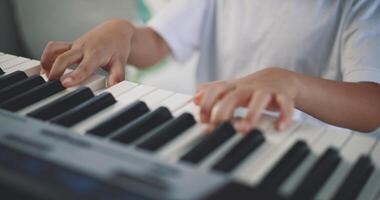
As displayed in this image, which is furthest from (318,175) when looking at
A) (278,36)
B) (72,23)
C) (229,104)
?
(72,23)

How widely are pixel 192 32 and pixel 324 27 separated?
337 mm

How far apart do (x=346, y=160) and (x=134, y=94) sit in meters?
0.31

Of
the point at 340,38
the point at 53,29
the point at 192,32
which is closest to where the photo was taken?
the point at 340,38

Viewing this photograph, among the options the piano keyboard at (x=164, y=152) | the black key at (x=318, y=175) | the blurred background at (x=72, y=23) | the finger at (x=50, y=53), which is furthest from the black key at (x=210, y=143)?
the blurred background at (x=72, y=23)

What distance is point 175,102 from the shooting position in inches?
27.5

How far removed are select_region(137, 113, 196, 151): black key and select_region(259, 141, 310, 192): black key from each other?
13 centimetres

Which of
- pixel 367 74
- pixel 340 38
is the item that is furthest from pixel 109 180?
pixel 340 38

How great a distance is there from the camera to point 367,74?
0.89 metres

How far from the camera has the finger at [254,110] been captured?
605 mm

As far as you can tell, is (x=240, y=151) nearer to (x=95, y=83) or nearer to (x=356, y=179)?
(x=356, y=179)

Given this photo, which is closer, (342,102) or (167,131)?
(167,131)

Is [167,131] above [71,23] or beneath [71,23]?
above

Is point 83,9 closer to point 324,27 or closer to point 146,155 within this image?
point 324,27

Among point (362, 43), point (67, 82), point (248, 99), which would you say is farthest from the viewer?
point (362, 43)
